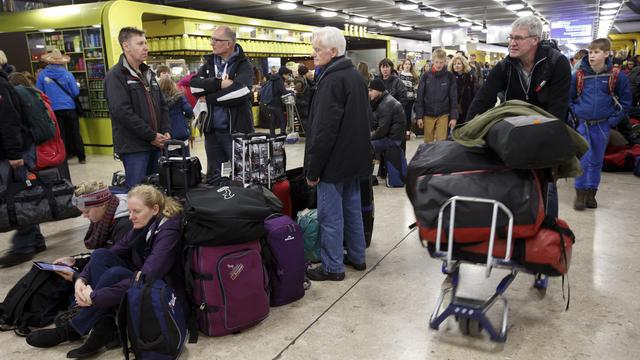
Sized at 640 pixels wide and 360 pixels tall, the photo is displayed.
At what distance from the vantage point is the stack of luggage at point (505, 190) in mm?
1936

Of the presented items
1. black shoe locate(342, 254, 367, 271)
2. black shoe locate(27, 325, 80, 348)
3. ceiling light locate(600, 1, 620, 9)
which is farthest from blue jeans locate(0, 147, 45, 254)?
ceiling light locate(600, 1, 620, 9)

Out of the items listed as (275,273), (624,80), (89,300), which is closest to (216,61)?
(275,273)

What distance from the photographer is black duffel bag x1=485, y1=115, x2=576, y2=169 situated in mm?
1922

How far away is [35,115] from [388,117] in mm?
3431

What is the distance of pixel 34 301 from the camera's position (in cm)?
261

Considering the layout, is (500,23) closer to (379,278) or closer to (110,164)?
(110,164)

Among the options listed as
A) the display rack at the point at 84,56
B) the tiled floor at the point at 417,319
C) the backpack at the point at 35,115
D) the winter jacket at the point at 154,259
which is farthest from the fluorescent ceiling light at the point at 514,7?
the winter jacket at the point at 154,259

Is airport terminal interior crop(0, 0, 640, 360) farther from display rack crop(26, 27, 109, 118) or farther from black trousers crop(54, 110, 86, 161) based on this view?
black trousers crop(54, 110, 86, 161)

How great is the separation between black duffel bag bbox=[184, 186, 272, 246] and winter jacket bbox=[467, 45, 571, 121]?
1.74 metres

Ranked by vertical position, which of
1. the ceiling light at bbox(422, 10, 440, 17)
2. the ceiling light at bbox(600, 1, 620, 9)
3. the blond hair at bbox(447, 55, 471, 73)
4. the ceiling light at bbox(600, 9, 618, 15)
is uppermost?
the ceiling light at bbox(422, 10, 440, 17)

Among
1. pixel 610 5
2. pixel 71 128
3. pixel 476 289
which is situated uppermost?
pixel 610 5

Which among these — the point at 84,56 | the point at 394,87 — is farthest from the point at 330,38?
the point at 84,56

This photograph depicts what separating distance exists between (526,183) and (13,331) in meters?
2.76

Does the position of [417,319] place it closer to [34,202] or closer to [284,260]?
[284,260]
